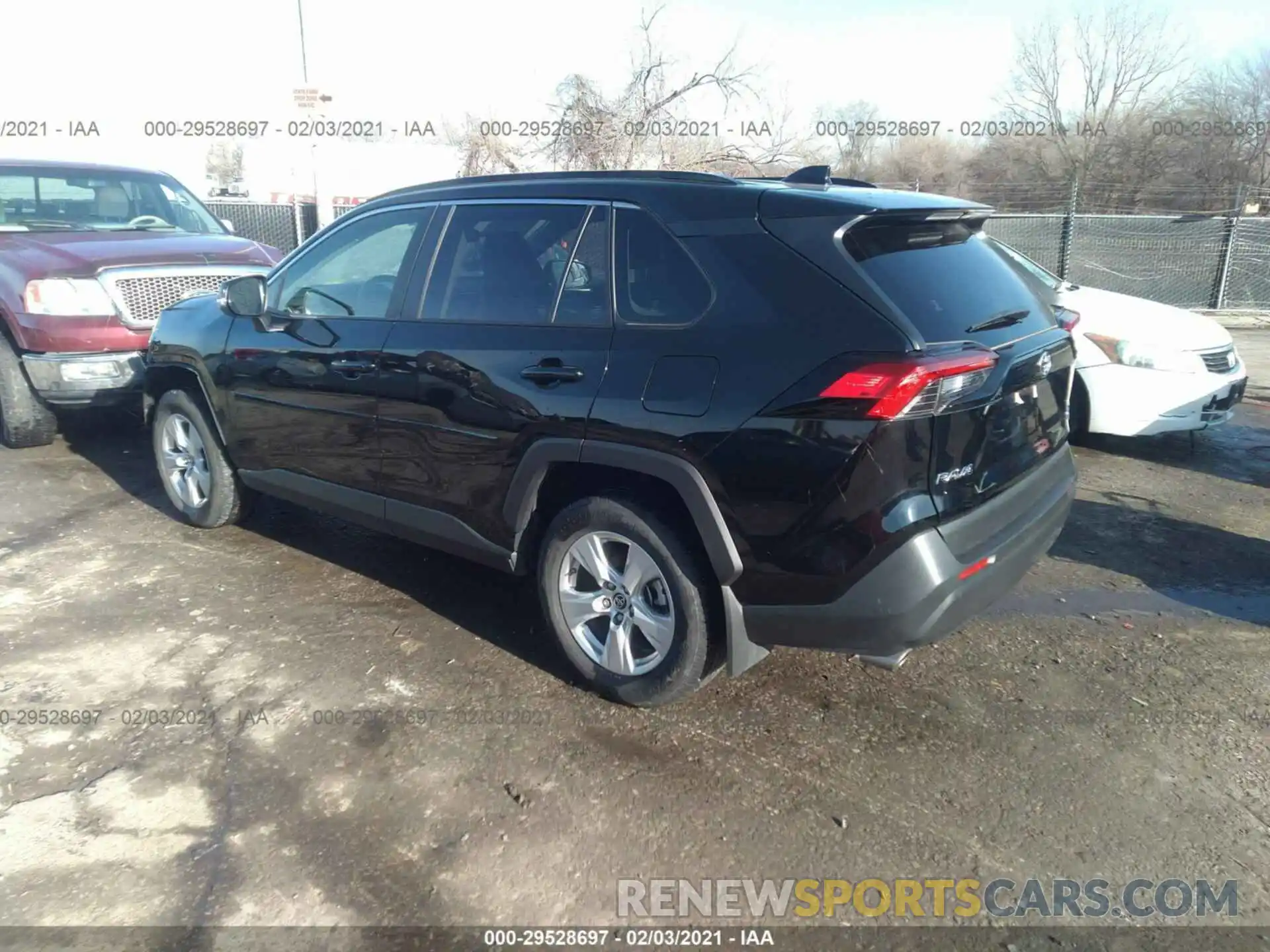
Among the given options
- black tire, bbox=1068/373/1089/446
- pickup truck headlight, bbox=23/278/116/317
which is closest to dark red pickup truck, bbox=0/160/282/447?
pickup truck headlight, bbox=23/278/116/317

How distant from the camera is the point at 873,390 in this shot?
2730 mm

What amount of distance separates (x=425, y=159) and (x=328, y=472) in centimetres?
2793

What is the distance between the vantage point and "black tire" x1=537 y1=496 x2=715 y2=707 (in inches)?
127

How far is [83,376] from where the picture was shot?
632 centimetres

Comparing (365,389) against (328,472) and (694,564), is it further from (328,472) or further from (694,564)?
(694,564)

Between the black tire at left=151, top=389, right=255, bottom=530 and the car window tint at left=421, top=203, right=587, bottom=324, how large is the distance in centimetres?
197

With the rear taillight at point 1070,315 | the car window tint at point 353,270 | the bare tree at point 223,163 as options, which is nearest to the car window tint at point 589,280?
the car window tint at point 353,270

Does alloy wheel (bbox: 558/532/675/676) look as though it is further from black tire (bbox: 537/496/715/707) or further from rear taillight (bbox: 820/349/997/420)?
rear taillight (bbox: 820/349/997/420)

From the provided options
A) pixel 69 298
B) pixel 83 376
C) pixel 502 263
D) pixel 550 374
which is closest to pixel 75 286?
pixel 69 298

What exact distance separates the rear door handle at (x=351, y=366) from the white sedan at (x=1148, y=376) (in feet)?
14.7

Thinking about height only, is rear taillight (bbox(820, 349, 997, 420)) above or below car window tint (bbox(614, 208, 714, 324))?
below

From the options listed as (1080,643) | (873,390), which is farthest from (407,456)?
(1080,643)

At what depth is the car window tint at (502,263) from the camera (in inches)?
141

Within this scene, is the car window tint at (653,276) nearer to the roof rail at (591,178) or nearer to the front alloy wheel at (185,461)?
the roof rail at (591,178)
